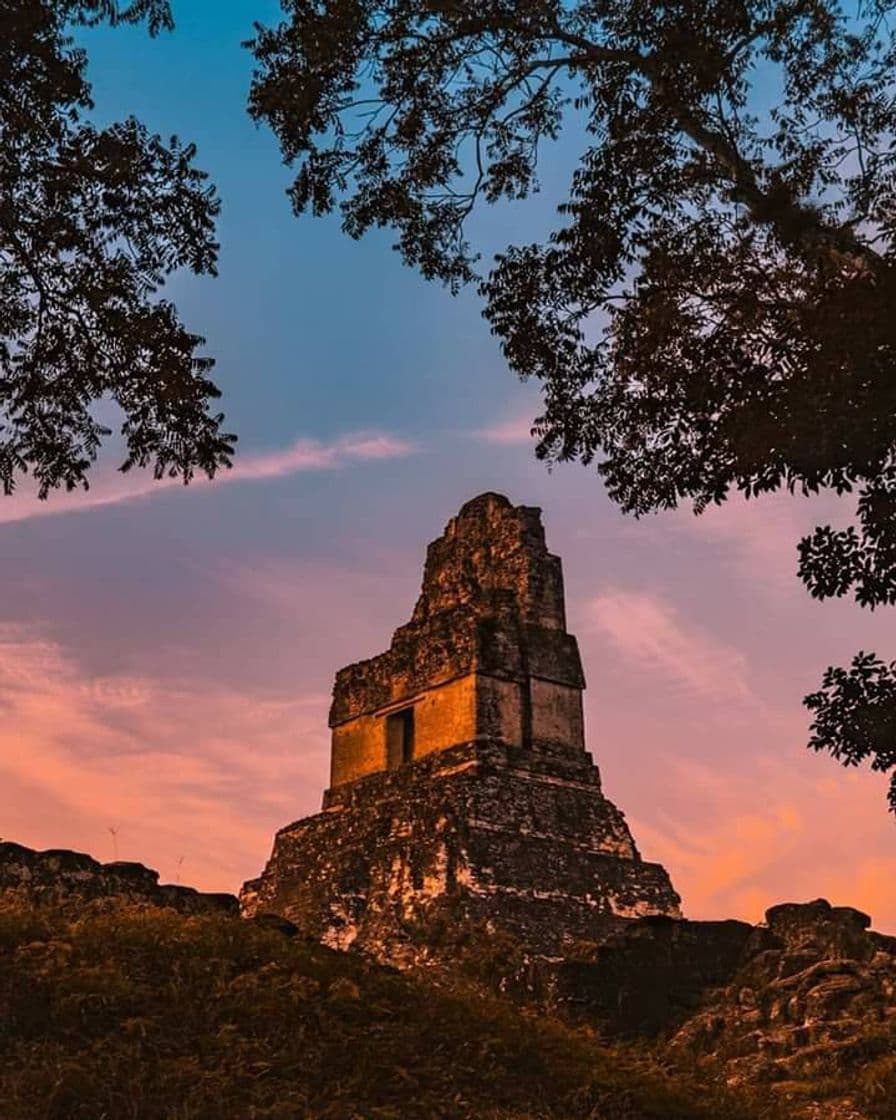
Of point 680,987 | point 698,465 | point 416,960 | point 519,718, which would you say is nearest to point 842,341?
point 698,465

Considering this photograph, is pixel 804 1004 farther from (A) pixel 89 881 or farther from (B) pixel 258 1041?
(A) pixel 89 881

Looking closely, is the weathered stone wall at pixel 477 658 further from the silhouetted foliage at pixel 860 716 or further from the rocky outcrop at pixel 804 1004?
the silhouetted foliage at pixel 860 716

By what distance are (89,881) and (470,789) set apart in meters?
6.61

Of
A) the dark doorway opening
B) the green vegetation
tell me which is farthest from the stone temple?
the green vegetation

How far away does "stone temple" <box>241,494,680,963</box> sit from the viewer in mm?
17312

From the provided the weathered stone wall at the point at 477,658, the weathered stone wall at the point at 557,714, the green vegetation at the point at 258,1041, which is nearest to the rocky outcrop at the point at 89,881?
the green vegetation at the point at 258,1041

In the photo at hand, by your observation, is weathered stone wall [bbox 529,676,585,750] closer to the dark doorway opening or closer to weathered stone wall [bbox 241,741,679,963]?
weathered stone wall [bbox 241,741,679,963]

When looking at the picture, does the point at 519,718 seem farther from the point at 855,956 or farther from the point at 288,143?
the point at 288,143

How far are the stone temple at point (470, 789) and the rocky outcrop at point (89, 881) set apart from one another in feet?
14.8

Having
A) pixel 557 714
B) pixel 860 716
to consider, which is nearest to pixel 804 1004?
pixel 860 716

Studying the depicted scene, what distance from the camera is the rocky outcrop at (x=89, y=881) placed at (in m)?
12.1

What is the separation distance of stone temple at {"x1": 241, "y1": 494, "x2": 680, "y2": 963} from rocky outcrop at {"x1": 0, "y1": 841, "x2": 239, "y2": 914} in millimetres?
4514

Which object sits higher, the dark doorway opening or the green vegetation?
the dark doorway opening

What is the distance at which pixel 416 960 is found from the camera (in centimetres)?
1605
